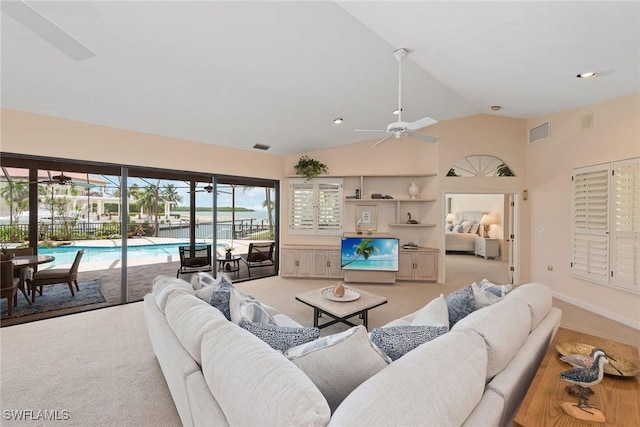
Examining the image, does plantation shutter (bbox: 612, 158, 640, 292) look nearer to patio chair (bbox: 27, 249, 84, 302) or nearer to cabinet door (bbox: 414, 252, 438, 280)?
cabinet door (bbox: 414, 252, 438, 280)

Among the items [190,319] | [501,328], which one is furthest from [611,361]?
[190,319]

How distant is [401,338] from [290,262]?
4.61m

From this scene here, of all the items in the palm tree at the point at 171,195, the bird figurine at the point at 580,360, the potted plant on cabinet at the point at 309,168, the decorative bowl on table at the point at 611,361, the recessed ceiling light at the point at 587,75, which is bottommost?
the decorative bowl on table at the point at 611,361

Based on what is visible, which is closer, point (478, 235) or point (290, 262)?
point (290, 262)

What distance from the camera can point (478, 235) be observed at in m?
8.94

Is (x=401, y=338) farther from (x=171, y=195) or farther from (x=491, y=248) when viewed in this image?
(x=491, y=248)

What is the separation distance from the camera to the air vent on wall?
4.89 metres

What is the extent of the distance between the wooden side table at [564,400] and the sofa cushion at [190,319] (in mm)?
1465

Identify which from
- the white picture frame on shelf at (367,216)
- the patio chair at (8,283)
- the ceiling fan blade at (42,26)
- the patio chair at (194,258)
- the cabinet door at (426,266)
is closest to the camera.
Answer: the ceiling fan blade at (42,26)

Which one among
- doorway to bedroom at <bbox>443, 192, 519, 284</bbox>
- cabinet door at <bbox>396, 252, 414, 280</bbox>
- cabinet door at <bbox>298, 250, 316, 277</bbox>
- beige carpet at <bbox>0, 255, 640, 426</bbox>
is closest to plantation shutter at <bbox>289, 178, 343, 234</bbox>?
cabinet door at <bbox>298, 250, 316, 277</bbox>

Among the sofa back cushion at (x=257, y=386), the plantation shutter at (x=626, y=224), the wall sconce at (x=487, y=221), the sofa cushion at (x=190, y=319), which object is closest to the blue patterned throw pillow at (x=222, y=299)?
the sofa cushion at (x=190, y=319)

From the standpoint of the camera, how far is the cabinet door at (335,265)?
5.78 meters

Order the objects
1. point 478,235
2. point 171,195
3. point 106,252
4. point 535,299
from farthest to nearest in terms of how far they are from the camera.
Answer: point 478,235 → point 171,195 → point 106,252 → point 535,299

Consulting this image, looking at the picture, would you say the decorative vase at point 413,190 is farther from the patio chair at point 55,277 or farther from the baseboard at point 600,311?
the patio chair at point 55,277
